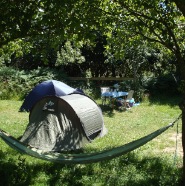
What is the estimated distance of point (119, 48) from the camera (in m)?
6.27

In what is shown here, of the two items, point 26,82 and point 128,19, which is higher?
point 128,19

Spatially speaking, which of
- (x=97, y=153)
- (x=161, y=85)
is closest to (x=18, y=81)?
(x=161, y=85)

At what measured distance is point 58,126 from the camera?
23.7 feet

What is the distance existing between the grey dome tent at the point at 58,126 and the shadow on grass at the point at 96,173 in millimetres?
1338

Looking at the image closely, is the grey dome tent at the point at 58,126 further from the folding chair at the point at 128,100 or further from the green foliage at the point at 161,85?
the green foliage at the point at 161,85

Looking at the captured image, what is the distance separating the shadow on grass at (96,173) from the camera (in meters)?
4.91

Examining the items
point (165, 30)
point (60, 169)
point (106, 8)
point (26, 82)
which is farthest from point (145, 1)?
point (26, 82)

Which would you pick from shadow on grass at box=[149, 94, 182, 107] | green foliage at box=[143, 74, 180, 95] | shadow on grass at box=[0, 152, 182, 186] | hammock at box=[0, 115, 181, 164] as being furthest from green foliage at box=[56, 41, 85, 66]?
hammock at box=[0, 115, 181, 164]

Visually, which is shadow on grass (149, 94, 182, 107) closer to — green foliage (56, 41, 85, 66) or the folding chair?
the folding chair

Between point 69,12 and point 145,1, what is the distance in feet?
4.10

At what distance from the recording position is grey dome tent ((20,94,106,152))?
7078 millimetres

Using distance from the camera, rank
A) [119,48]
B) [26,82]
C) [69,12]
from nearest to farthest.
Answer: [69,12]
[119,48]
[26,82]

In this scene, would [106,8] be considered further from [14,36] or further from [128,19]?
[14,36]

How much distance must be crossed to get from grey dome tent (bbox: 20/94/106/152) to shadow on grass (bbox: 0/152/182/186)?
4.39 ft
